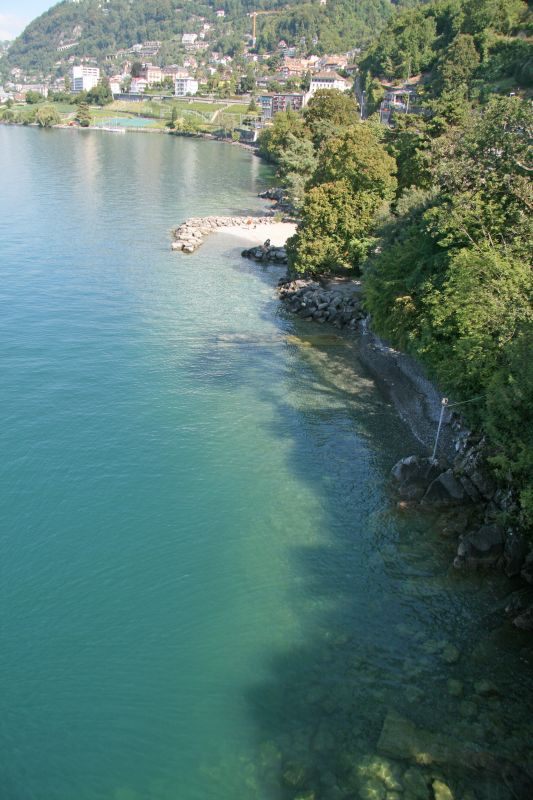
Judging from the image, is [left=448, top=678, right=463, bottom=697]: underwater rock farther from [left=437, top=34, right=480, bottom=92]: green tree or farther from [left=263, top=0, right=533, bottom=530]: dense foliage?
[left=437, top=34, right=480, bottom=92]: green tree

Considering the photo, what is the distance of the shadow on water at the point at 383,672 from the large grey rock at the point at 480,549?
1.78 ft

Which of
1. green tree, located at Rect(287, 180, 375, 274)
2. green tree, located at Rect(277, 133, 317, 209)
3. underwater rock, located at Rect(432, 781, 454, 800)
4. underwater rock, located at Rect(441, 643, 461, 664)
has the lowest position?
underwater rock, located at Rect(432, 781, 454, 800)

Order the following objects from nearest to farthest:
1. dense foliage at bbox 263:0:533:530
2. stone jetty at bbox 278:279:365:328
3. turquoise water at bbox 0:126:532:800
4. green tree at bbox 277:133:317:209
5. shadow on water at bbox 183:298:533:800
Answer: shadow on water at bbox 183:298:533:800, turquoise water at bbox 0:126:532:800, dense foliage at bbox 263:0:533:530, stone jetty at bbox 278:279:365:328, green tree at bbox 277:133:317:209

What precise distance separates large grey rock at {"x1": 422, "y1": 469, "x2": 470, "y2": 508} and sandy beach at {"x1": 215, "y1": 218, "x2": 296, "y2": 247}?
42.1 m

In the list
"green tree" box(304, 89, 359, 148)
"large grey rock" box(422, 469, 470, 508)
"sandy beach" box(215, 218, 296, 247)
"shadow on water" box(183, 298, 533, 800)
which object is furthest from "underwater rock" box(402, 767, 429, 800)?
"green tree" box(304, 89, 359, 148)

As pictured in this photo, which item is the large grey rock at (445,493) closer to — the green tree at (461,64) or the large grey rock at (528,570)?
the large grey rock at (528,570)

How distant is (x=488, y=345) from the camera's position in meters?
24.8

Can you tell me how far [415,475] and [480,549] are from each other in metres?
4.66

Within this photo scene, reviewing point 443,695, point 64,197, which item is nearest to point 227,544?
point 443,695

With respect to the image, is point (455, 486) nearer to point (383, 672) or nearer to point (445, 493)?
point (445, 493)

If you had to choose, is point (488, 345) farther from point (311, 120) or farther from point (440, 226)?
point (311, 120)

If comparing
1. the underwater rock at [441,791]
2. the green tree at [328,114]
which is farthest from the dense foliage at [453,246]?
the green tree at [328,114]

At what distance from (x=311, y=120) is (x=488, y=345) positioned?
77.1 metres

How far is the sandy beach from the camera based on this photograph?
65.1 m
